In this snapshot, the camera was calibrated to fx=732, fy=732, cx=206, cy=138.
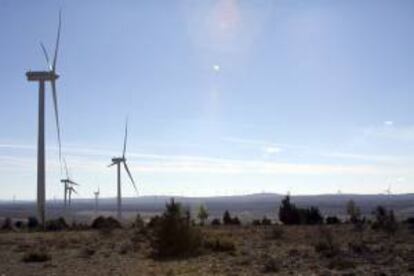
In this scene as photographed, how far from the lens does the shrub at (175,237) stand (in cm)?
3431

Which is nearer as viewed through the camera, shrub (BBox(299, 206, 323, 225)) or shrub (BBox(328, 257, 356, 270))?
shrub (BBox(328, 257, 356, 270))

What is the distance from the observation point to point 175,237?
3528 cm

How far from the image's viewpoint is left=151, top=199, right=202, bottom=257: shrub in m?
34.3

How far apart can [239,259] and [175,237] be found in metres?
6.06

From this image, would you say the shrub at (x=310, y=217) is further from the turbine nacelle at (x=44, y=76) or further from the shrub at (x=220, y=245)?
the shrub at (x=220, y=245)

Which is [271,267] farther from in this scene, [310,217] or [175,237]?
[310,217]

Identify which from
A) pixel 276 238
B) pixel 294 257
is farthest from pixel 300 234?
pixel 294 257

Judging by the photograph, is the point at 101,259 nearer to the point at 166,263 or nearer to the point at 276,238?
the point at 166,263

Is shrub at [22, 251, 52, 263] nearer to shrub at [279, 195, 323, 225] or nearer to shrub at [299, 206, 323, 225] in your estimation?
shrub at [279, 195, 323, 225]

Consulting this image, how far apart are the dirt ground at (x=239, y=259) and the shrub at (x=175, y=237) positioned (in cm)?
86

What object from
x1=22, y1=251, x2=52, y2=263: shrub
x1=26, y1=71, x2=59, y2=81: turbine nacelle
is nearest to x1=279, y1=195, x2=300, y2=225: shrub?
x1=26, y1=71, x2=59, y2=81: turbine nacelle

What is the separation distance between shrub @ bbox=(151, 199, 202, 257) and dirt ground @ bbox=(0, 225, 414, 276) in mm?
861

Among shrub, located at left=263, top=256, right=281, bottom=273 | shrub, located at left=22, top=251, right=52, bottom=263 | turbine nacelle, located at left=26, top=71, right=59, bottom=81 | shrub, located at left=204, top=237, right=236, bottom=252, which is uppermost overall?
turbine nacelle, located at left=26, top=71, right=59, bottom=81

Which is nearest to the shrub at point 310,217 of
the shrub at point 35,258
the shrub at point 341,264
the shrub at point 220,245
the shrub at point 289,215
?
the shrub at point 289,215
